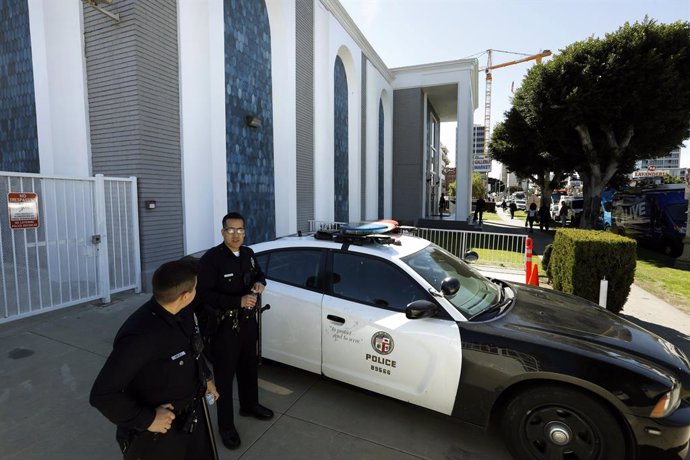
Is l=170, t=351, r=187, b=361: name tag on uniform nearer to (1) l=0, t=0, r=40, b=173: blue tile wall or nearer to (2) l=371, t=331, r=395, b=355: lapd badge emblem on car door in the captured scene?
Answer: (2) l=371, t=331, r=395, b=355: lapd badge emblem on car door

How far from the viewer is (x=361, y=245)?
343 cm

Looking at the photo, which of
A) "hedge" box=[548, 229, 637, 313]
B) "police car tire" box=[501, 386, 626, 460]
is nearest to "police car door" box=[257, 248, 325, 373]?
"police car tire" box=[501, 386, 626, 460]

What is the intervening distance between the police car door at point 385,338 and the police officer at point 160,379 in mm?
1441

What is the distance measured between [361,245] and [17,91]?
8.36m

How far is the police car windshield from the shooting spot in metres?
3.12

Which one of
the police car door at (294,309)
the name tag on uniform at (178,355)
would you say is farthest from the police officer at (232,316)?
the name tag on uniform at (178,355)

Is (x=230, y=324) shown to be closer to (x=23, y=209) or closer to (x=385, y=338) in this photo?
(x=385, y=338)

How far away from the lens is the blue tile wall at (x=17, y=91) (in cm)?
715

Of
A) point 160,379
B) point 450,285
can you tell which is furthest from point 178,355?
point 450,285

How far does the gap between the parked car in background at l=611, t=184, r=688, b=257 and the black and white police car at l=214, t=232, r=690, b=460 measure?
13279mm

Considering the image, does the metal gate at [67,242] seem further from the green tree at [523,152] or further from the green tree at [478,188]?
the green tree at [478,188]

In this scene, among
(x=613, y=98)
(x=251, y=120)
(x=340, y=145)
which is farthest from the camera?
(x=613, y=98)

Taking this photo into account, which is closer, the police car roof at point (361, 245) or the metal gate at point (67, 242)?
the police car roof at point (361, 245)

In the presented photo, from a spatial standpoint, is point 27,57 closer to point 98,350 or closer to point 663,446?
point 98,350
